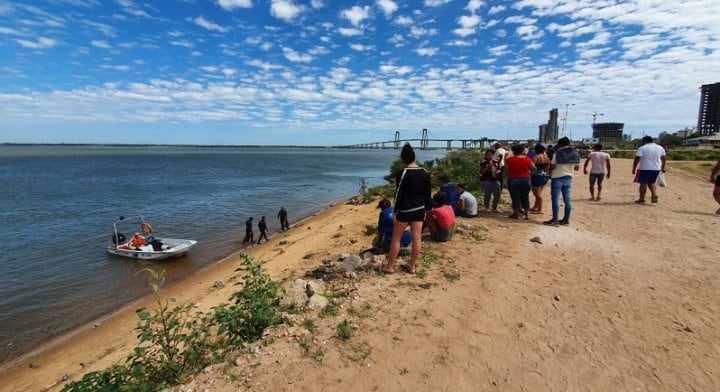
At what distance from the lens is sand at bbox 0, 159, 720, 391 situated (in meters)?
3.22

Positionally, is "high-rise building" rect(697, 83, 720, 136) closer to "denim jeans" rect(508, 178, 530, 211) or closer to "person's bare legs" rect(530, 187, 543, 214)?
"person's bare legs" rect(530, 187, 543, 214)

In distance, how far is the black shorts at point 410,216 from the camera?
4.82m

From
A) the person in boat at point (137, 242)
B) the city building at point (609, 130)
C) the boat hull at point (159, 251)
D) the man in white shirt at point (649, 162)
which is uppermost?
the city building at point (609, 130)

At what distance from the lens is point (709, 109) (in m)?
95.7

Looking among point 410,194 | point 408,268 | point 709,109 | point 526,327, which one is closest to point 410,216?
point 410,194

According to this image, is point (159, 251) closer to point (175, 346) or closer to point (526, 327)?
point (175, 346)

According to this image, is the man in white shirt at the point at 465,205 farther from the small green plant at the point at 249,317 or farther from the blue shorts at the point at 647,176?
the small green plant at the point at 249,317

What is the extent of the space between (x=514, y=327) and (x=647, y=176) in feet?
27.2

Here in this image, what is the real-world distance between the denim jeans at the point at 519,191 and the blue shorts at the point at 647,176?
152 inches

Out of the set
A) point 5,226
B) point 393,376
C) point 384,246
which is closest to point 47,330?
point 384,246

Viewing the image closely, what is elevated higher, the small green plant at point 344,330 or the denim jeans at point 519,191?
the denim jeans at point 519,191

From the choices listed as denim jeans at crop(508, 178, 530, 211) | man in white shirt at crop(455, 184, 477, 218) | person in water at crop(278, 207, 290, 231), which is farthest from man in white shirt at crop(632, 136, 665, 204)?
person in water at crop(278, 207, 290, 231)

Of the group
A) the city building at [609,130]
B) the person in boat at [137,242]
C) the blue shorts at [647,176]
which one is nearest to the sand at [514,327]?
the blue shorts at [647,176]

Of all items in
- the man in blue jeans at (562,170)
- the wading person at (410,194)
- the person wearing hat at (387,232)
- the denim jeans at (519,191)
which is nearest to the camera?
the wading person at (410,194)
